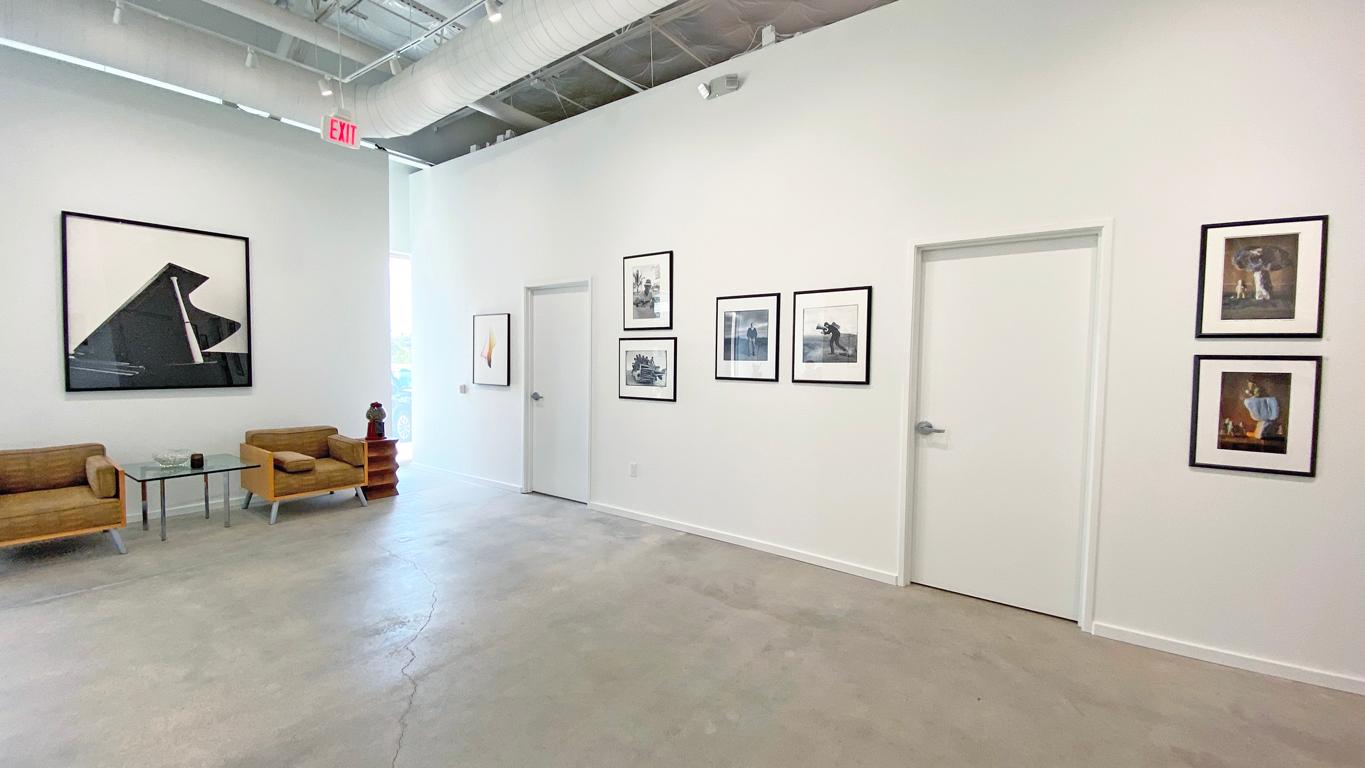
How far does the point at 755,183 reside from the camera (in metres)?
4.26

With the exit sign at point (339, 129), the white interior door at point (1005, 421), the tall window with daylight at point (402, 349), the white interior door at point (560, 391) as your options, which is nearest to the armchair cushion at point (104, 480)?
the exit sign at point (339, 129)

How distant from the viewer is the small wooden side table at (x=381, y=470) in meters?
5.60

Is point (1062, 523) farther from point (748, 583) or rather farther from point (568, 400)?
point (568, 400)

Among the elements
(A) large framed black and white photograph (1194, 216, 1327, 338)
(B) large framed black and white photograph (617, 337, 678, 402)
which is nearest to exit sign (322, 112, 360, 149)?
(B) large framed black and white photograph (617, 337, 678, 402)

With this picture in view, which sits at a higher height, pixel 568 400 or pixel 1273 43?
pixel 1273 43

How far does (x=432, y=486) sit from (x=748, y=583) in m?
4.15

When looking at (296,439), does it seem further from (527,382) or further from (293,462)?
(527,382)

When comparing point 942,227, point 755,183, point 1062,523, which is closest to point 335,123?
point 755,183

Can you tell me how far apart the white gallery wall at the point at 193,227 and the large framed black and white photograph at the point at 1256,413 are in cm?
716

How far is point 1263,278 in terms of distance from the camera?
2.68m

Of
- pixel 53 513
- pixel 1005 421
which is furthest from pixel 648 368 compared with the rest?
pixel 53 513

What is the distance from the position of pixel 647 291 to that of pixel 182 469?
4062mm

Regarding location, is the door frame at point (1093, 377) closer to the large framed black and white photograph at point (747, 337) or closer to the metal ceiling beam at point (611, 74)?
the large framed black and white photograph at point (747, 337)

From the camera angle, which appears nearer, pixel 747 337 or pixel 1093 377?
pixel 1093 377
